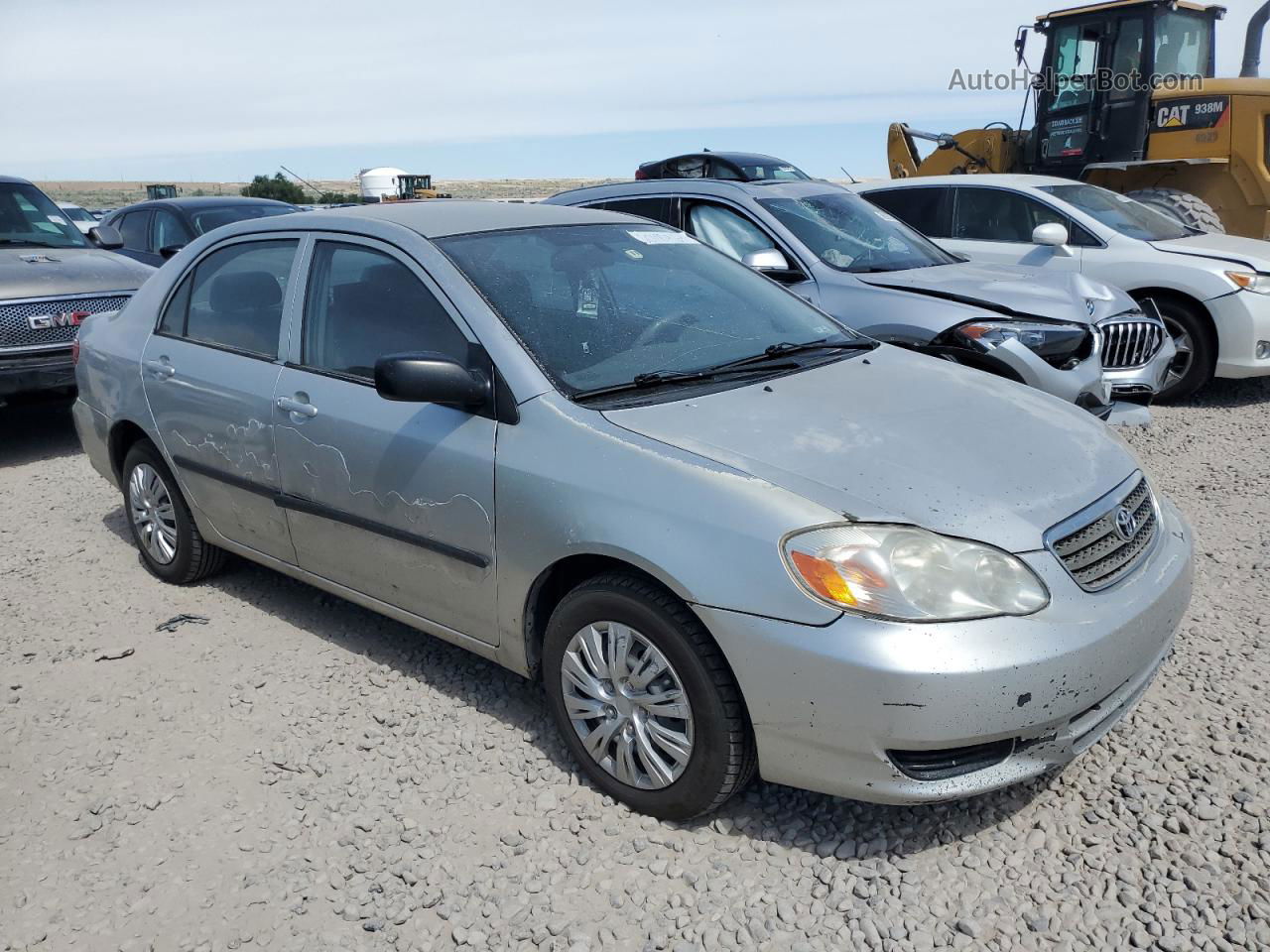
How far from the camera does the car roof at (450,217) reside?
380 cm

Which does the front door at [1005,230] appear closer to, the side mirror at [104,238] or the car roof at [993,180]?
the car roof at [993,180]

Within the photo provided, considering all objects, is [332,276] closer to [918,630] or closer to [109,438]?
[109,438]

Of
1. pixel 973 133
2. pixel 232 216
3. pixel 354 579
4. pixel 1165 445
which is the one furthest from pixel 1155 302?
pixel 232 216

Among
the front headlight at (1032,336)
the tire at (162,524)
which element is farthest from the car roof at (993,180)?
the tire at (162,524)

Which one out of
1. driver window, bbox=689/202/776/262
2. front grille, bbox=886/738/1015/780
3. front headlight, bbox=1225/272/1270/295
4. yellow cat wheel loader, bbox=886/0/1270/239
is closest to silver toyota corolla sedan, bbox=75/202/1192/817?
front grille, bbox=886/738/1015/780

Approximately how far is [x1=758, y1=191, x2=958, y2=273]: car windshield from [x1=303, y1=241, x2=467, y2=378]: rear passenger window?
3.51m

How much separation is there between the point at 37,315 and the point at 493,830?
5897mm

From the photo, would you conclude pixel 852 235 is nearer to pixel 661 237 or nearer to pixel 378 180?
pixel 661 237

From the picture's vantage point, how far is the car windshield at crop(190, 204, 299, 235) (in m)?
10.2

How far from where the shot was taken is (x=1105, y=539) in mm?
2861

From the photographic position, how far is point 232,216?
1051cm

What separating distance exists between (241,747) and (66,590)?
6.55ft

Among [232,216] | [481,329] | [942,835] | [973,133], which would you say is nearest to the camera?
[942,835]

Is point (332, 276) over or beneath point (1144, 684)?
over
